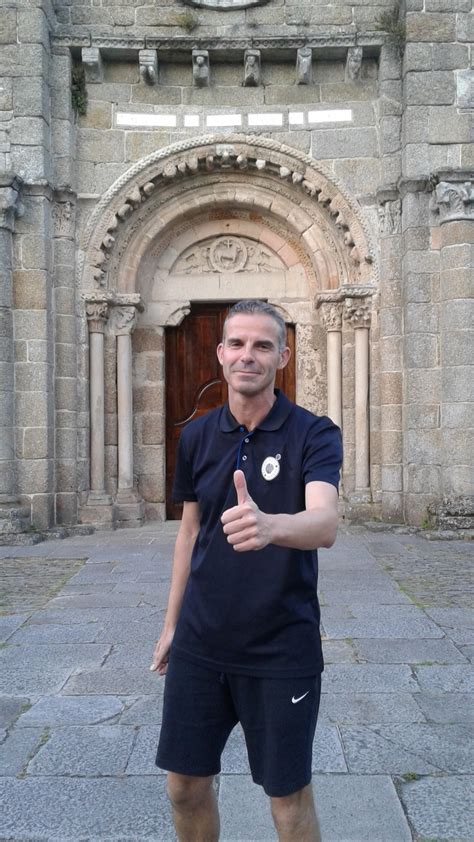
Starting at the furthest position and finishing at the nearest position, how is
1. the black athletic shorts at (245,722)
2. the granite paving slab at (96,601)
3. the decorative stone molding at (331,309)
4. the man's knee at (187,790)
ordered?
the decorative stone molding at (331,309) → the granite paving slab at (96,601) → the man's knee at (187,790) → the black athletic shorts at (245,722)

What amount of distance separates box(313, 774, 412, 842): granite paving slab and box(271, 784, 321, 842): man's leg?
1.61 feet

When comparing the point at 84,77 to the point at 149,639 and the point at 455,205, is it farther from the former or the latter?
the point at 149,639

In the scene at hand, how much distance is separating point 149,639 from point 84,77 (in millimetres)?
6811

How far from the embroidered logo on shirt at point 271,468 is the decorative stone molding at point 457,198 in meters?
6.71

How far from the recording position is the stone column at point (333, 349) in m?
8.47

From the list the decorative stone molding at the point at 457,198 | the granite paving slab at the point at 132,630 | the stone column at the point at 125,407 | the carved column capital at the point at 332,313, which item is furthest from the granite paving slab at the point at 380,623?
the decorative stone molding at the point at 457,198

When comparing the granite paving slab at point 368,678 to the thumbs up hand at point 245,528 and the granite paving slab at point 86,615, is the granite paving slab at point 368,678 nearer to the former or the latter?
the granite paving slab at point 86,615

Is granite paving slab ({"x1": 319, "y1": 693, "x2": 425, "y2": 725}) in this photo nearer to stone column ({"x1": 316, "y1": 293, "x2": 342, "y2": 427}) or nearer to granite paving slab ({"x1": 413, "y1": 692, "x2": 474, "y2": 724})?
granite paving slab ({"x1": 413, "y1": 692, "x2": 474, "y2": 724})

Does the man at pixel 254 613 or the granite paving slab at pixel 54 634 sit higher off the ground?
the man at pixel 254 613

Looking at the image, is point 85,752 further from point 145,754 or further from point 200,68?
point 200,68

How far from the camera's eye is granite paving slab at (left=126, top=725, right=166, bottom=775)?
8.05 feet

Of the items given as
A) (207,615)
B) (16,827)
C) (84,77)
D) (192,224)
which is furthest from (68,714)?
(84,77)

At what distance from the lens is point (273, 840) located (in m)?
2.06

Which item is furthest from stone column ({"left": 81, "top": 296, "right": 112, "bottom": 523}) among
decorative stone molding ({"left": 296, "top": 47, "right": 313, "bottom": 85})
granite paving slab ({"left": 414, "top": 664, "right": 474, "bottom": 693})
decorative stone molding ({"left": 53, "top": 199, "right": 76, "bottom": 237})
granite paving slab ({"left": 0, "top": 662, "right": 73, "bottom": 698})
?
granite paving slab ({"left": 414, "top": 664, "right": 474, "bottom": 693})
